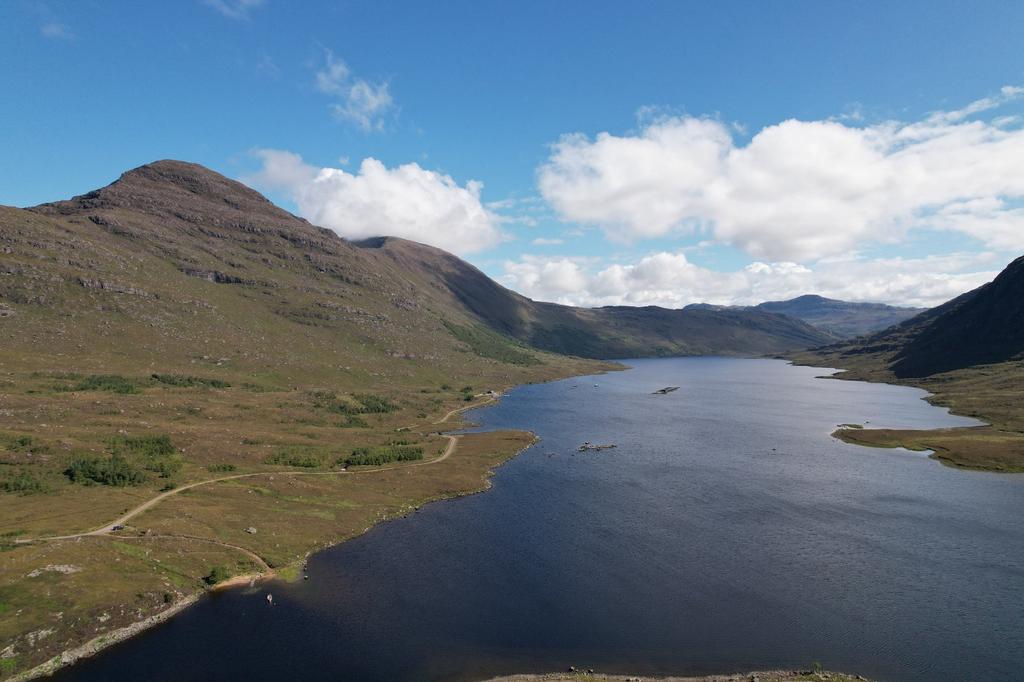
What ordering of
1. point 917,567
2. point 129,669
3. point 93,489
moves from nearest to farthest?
point 129,669, point 917,567, point 93,489

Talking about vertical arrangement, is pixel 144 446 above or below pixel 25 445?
below

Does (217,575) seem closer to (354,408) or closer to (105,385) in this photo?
(105,385)

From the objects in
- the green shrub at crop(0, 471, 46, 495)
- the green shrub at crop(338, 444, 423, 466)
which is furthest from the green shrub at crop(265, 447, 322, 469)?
the green shrub at crop(0, 471, 46, 495)

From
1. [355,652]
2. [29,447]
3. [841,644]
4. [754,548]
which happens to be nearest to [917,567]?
[754,548]

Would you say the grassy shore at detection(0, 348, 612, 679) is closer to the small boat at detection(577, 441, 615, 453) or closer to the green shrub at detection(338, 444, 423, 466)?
the green shrub at detection(338, 444, 423, 466)

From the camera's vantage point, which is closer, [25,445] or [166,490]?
[166,490]

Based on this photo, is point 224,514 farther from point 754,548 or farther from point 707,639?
point 754,548

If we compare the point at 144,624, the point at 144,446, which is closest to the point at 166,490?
the point at 144,446
